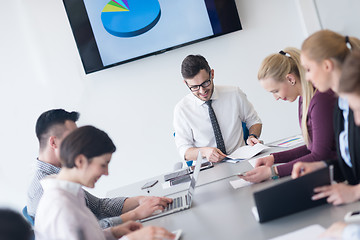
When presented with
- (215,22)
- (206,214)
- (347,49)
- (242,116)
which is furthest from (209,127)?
(347,49)

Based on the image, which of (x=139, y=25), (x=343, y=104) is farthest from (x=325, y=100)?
(x=139, y=25)

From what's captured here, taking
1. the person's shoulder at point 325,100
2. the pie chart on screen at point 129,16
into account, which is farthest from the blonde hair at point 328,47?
the pie chart on screen at point 129,16

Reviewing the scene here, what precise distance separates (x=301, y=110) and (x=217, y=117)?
1.28 m

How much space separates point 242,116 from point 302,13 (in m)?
1.39

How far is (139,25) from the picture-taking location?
163 inches

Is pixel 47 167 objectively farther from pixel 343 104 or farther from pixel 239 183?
pixel 343 104

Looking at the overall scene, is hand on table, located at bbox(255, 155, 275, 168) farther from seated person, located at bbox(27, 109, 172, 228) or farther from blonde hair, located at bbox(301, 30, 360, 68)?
blonde hair, located at bbox(301, 30, 360, 68)

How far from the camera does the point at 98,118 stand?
4293mm

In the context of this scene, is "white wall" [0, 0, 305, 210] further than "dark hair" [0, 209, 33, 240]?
Yes

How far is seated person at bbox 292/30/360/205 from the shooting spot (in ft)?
4.85

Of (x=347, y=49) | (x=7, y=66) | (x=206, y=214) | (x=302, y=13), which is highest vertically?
(x=7, y=66)

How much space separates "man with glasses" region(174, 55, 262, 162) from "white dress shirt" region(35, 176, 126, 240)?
1.63 metres

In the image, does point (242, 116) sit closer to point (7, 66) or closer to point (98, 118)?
point (98, 118)

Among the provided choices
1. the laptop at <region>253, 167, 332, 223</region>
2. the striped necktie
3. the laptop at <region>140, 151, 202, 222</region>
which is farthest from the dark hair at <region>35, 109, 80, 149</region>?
the laptop at <region>253, 167, 332, 223</region>
